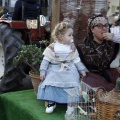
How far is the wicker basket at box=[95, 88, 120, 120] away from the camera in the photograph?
2.61m

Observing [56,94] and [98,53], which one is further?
[98,53]

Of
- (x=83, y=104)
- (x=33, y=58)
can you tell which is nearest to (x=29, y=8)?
(x=33, y=58)

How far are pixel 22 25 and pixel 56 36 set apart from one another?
1.20 meters

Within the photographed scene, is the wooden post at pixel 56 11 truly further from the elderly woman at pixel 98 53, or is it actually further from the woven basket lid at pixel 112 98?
the woven basket lid at pixel 112 98

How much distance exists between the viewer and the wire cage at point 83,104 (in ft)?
9.71

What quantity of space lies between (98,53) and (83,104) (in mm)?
615

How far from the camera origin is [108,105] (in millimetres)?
2621

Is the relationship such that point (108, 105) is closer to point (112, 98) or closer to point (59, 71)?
point (112, 98)

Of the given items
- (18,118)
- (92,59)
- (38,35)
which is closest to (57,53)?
(92,59)

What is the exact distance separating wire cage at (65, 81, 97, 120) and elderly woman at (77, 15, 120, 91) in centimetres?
33

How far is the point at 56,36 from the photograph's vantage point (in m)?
3.33

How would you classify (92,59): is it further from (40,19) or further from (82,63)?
(40,19)

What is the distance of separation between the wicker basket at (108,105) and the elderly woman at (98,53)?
0.72 metres

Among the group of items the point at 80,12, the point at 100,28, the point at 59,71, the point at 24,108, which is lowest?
the point at 24,108
